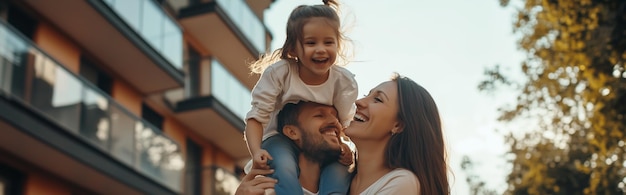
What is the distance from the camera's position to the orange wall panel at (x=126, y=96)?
795 inches

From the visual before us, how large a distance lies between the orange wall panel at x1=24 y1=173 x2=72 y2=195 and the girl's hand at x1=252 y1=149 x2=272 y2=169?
1207 centimetres

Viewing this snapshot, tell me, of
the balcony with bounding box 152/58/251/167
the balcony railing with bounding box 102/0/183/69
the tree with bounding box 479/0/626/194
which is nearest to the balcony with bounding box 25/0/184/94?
the balcony railing with bounding box 102/0/183/69

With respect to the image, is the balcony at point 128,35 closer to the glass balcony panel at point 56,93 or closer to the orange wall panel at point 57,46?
the orange wall panel at point 57,46

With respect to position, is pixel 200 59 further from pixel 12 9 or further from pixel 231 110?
pixel 12 9

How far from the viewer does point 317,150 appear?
4.94 m

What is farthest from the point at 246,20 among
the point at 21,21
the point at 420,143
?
the point at 420,143

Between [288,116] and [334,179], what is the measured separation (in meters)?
0.49

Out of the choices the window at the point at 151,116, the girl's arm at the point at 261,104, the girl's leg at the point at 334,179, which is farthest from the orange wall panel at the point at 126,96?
the girl's leg at the point at 334,179

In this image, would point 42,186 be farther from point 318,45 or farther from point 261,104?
point 318,45

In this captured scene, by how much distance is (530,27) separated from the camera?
76.6ft

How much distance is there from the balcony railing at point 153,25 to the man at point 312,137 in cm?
1360

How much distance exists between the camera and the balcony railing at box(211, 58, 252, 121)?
2325cm

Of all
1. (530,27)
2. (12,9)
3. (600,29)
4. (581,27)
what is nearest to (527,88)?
(530,27)

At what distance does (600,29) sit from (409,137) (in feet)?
37.9
